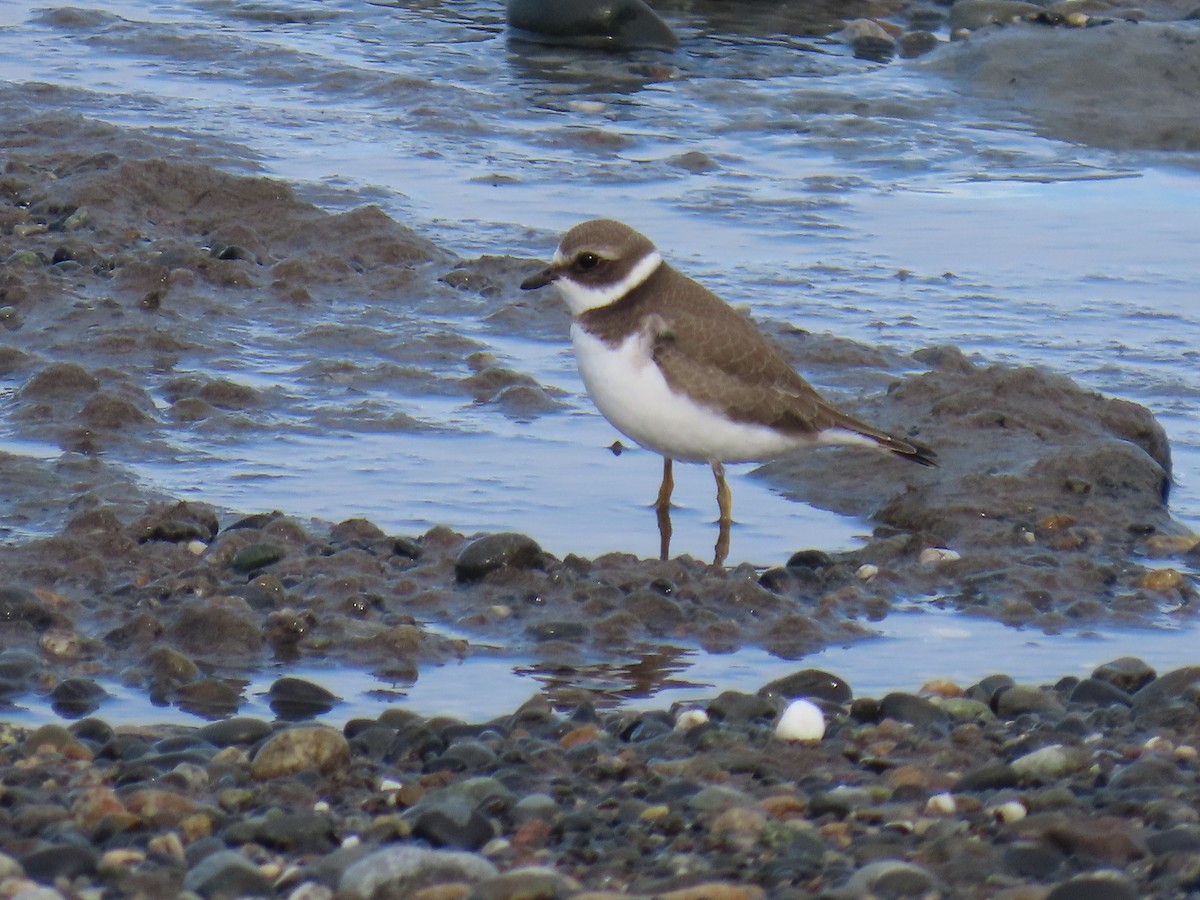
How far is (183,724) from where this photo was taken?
452 cm

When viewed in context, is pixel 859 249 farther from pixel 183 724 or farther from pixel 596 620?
pixel 183 724

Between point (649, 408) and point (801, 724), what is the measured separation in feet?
5.36

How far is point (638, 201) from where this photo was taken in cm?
977

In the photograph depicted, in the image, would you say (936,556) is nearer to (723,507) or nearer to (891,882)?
(723,507)

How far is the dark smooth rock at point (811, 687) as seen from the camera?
188 inches

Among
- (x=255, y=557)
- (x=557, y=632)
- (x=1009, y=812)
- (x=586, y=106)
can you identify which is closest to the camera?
(x=1009, y=812)

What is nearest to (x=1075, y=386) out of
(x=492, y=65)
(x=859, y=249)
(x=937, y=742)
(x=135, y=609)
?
(x=859, y=249)

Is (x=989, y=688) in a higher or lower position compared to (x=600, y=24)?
lower

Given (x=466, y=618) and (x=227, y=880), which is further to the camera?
(x=466, y=618)

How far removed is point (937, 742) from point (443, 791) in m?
1.23

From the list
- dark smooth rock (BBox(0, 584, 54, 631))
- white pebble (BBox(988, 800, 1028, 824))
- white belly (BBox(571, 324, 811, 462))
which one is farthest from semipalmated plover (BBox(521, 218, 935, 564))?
Answer: white pebble (BBox(988, 800, 1028, 824))

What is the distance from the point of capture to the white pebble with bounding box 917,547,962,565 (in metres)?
5.93

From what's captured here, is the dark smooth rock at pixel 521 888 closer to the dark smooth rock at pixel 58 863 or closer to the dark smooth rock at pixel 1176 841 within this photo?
the dark smooth rock at pixel 58 863

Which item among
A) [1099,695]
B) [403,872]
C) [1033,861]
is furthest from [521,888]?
[1099,695]
